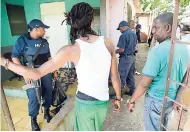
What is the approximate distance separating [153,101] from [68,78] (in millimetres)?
3864

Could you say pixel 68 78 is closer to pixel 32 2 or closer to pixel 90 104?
pixel 32 2

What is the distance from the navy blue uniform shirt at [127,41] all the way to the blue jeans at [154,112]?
2.25 metres

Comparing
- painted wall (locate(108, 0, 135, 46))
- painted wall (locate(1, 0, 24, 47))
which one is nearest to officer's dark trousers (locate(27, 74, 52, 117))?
painted wall (locate(1, 0, 24, 47))

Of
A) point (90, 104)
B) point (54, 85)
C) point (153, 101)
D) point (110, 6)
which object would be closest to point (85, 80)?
point (90, 104)

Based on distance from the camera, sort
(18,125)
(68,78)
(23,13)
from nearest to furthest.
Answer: (18,125), (68,78), (23,13)

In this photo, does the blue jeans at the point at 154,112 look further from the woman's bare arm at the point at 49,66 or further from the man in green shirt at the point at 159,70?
the woman's bare arm at the point at 49,66

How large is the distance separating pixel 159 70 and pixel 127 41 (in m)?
2.38

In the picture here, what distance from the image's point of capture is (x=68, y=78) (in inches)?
217

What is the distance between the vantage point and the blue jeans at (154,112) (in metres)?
1.94

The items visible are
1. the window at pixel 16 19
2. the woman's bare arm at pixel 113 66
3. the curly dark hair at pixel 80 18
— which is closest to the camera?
the curly dark hair at pixel 80 18

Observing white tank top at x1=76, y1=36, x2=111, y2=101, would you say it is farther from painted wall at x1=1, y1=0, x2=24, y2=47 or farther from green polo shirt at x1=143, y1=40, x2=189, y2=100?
painted wall at x1=1, y1=0, x2=24, y2=47

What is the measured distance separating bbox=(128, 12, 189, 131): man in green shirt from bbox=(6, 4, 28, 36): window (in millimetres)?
5234

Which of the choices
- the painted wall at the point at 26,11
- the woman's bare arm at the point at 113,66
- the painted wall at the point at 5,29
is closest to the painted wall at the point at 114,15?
the painted wall at the point at 26,11

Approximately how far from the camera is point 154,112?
1964mm
